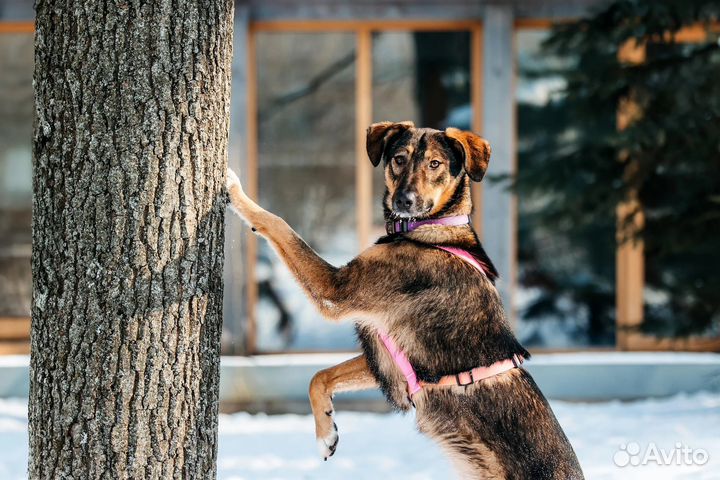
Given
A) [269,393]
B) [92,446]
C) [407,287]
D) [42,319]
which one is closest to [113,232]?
[42,319]

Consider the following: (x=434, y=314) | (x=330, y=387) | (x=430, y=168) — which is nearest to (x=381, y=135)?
A: (x=430, y=168)

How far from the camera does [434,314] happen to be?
3096 mm

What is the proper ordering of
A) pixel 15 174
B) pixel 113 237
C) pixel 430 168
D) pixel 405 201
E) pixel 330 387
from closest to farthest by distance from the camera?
pixel 113 237, pixel 405 201, pixel 430 168, pixel 330 387, pixel 15 174

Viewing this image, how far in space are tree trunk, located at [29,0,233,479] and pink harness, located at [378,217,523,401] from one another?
2.66 feet

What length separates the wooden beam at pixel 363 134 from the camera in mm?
7691

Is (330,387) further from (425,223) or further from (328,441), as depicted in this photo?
(425,223)

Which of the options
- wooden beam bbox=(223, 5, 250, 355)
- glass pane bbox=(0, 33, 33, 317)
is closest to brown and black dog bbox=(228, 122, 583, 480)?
wooden beam bbox=(223, 5, 250, 355)

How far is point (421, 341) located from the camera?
3092mm

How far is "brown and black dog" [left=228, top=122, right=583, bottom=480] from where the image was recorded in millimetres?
2965

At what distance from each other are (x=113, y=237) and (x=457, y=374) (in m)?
1.30

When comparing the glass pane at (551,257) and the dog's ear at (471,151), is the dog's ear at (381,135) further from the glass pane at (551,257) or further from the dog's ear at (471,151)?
the glass pane at (551,257)

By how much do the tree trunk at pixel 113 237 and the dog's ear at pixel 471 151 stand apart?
3.74ft

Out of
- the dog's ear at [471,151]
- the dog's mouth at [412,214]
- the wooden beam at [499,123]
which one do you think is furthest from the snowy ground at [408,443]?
the dog's ear at [471,151]

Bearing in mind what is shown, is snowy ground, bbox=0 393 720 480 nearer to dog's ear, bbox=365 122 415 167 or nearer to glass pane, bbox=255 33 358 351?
glass pane, bbox=255 33 358 351
